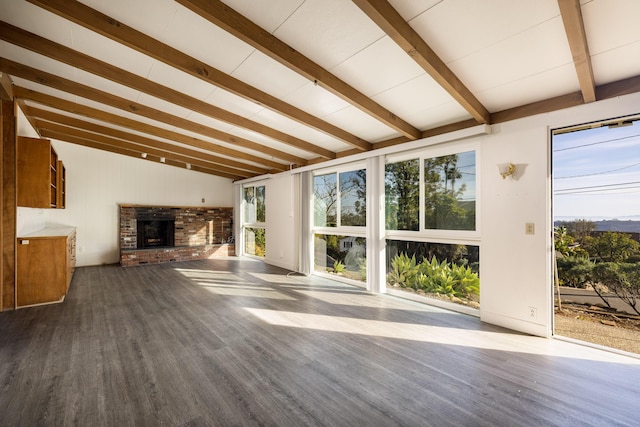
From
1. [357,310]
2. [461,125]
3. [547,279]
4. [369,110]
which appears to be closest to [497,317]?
[547,279]

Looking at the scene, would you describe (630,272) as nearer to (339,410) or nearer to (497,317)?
(497,317)

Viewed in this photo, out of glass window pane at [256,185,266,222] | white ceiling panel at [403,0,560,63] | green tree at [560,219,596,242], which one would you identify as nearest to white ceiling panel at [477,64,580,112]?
white ceiling panel at [403,0,560,63]

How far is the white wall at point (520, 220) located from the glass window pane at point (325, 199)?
272 centimetres

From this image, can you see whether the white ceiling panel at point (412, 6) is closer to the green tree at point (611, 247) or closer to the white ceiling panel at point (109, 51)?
the white ceiling panel at point (109, 51)

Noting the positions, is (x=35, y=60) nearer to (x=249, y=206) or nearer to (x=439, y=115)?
(x=439, y=115)

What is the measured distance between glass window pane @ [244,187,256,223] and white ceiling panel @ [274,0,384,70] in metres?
6.15

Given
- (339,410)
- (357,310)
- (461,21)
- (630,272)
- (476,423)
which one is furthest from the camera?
(357,310)

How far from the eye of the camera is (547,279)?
291cm

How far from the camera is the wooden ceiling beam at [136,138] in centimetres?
480

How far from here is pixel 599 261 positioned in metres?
3.71

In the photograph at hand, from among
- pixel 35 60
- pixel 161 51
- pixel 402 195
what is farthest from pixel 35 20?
pixel 402 195

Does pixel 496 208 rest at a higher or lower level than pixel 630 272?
higher

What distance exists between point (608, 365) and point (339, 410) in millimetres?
2354

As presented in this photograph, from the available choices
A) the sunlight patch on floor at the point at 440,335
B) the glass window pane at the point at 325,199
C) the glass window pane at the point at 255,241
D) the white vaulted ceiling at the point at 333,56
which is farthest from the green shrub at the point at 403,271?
the glass window pane at the point at 255,241
